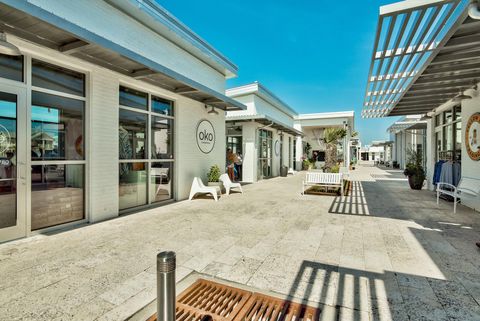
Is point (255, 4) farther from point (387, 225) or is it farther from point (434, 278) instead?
point (434, 278)

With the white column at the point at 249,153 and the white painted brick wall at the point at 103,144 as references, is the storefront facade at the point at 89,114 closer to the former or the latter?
the white painted brick wall at the point at 103,144

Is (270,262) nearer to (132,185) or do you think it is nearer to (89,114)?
(132,185)

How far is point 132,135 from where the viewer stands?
18.3ft

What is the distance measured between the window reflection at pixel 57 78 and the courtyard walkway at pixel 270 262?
2546 mm

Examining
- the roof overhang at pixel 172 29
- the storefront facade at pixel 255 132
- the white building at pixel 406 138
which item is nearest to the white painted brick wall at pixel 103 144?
the roof overhang at pixel 172 29

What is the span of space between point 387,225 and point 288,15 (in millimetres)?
10336

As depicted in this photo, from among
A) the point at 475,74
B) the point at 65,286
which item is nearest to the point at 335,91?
the point at 475,74

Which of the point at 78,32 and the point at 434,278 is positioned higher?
the point at 78,32

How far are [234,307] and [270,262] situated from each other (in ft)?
3.23

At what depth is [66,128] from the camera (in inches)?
171

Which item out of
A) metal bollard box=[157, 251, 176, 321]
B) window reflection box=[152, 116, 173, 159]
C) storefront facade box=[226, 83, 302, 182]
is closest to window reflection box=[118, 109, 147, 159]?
window reflection box=[152, 116, 173, 159]

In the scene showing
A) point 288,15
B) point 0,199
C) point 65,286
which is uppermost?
point 288,15

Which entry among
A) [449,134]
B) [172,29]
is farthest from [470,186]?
[172,29]

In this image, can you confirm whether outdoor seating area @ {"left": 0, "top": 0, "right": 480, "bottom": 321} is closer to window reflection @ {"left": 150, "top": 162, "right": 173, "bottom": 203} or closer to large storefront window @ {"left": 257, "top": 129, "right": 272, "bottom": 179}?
window reflection @ {"left": 150, "top": 162, "right": 173, "bottom": 203}
